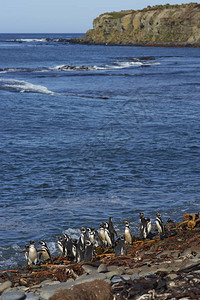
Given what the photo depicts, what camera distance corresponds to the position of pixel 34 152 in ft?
93.8

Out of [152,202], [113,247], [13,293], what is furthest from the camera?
[152,202]

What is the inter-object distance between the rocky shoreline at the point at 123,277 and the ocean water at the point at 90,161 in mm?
3160

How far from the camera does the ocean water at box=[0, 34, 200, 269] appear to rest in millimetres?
18531

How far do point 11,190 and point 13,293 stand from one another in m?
11.9

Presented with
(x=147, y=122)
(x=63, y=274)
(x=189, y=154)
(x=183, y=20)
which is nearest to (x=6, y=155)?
(x=189, y=154)

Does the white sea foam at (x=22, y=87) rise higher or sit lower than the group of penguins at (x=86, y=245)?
higher

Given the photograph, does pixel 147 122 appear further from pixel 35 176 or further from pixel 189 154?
pixel 35 176

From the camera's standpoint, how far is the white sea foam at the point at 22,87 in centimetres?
5729

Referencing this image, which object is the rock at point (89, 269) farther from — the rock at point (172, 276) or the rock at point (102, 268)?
the rock at point (172, 276)

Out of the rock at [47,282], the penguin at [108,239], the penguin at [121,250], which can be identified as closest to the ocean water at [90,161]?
the penguin at [108,239]

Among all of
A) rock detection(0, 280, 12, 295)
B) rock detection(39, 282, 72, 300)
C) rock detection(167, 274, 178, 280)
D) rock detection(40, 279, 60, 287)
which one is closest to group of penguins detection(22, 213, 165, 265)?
rock detection(40, 279, 60, 287)

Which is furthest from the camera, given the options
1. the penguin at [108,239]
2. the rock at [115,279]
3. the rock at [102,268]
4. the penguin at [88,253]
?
the penguin at [108,239]

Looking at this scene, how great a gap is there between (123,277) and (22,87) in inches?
2110

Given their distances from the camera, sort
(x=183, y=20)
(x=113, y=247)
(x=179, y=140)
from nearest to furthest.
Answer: (x=113, y=247) < (x=179, y=140) < (x=183, y=20)
